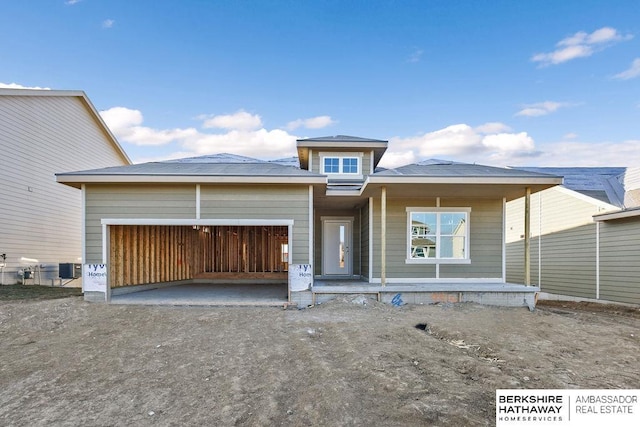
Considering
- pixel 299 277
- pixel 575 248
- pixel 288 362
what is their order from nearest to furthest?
pixel 288 362
pixel 299 277
pixel 575 248

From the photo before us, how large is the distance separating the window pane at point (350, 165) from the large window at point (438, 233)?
2.87 m

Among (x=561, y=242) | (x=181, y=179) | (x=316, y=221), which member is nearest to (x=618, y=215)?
(x=561, y=242)

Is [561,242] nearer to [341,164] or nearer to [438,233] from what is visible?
[438,233]

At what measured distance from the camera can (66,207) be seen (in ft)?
43.3

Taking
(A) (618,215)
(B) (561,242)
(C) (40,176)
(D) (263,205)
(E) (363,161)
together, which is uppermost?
(E) (363,161)

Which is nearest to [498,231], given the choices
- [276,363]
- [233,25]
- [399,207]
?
[399,207]

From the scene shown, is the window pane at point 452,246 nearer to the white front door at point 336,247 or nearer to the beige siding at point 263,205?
the white front door at point 336,247

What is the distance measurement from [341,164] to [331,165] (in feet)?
1.09

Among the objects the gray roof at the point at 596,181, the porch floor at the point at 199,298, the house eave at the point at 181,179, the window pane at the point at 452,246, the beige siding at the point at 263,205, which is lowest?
the porch floor at the point at 199,298

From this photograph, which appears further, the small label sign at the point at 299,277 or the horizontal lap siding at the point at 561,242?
the horizontal lap siding at the point at 561,242

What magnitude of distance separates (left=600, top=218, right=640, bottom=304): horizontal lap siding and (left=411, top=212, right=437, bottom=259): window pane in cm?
520

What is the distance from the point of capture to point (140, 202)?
7512mm

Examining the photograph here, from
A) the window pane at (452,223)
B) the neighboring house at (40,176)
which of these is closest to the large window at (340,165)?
the window pane at (452,223)

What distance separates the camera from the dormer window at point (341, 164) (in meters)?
11.2
